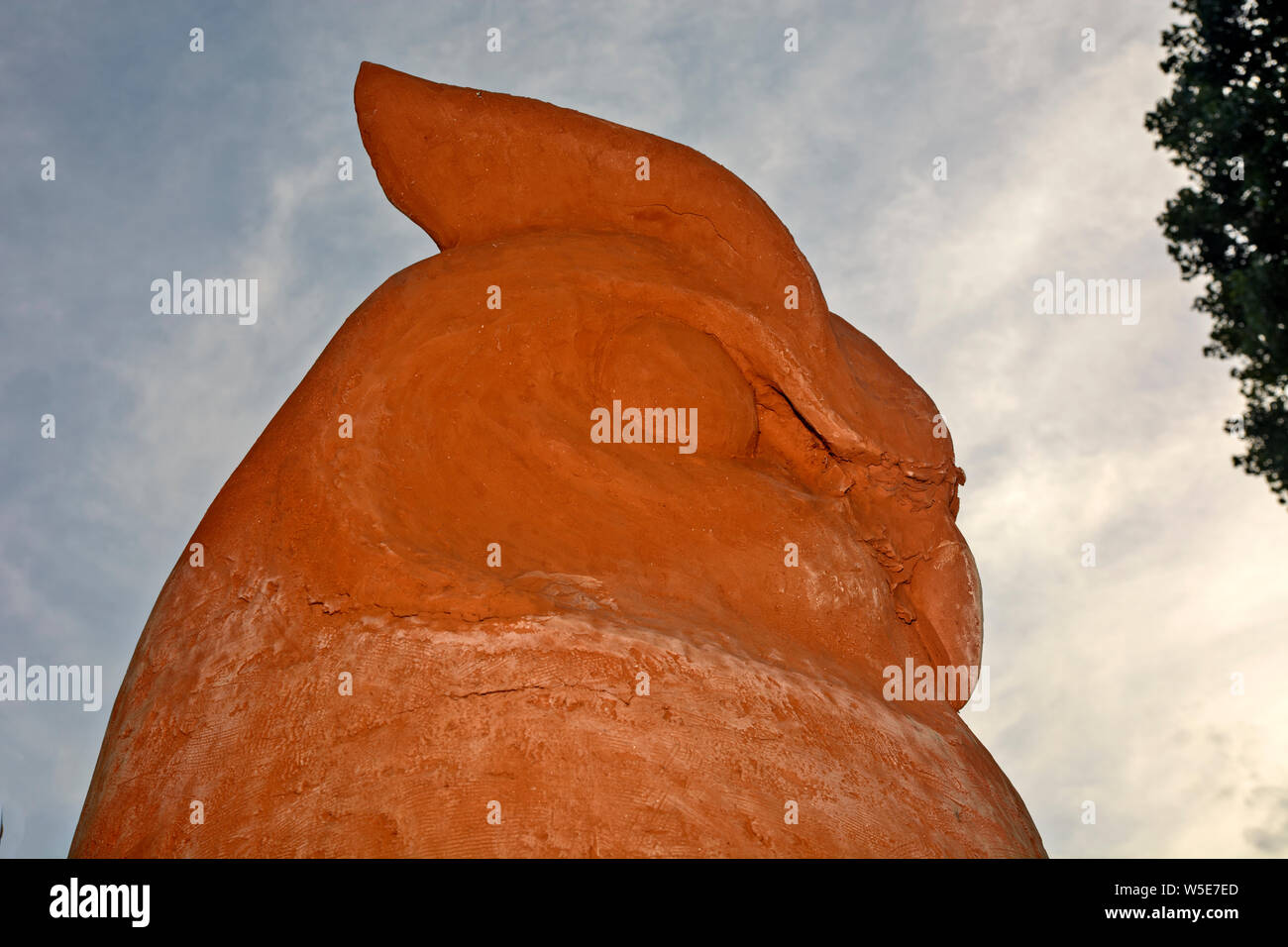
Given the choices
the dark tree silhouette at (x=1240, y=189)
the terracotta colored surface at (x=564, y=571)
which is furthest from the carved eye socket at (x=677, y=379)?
the dark tree silhouette at (x=1240, y=189)

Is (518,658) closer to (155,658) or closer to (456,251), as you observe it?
(155,658)

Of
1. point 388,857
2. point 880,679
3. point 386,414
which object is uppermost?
point 386,414

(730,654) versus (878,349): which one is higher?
(878,349)

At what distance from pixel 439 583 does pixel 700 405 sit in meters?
1.53

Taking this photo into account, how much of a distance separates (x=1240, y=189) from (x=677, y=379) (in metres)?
4.16

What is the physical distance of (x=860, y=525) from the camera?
5121 millimetres

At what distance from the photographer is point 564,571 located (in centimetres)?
409

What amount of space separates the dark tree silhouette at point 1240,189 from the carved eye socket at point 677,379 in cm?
315

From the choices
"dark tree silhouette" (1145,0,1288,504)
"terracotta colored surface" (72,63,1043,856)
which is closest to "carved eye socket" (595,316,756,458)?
"terracotta colored surface" (72,63,1043,856)

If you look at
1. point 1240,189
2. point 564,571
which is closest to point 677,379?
point 564,571

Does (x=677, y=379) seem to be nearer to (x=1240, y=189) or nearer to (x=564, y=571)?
(x=564, y=571)

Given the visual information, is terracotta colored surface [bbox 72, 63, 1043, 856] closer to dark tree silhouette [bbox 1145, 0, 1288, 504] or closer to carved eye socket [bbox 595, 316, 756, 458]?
carved eye socket [bbox 595, 316, 756, 458]

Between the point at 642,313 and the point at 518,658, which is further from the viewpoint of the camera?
the point at 642,313

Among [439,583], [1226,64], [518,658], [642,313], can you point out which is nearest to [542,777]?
[518,658]
